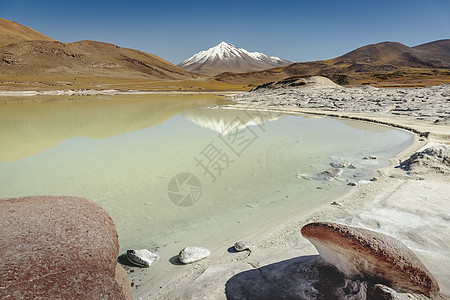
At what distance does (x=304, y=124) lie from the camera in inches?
588

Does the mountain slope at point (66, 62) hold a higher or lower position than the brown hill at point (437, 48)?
lower

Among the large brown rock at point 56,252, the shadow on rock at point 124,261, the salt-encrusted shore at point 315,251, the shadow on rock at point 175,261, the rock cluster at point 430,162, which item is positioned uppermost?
the large brown rock at point 56,252

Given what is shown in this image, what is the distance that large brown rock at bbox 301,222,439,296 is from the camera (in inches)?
87.7

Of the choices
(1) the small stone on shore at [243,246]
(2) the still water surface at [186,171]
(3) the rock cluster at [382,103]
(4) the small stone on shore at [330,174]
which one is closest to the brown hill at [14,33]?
(3) the rock cluster at [382,103]

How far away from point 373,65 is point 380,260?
10506 cm

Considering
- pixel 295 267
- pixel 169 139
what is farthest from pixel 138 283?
pixel 169 139

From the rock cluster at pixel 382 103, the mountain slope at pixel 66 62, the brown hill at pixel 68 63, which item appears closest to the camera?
the rock cluster at pixel 382 103

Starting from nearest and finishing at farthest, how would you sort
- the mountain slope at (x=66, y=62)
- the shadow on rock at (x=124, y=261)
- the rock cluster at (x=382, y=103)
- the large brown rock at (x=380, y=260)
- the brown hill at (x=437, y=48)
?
the large brown rock at (x=380, y=260)
the shadow on rock at (x=124, y=261)
the rock cluster at (x=382, y=103)
the mountain slope at (x=66, y=62)
the brown hill at (x=437, y=48)

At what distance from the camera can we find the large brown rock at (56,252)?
5.65 ft

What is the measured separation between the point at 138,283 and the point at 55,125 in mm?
13642

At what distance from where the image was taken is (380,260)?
2229 mm

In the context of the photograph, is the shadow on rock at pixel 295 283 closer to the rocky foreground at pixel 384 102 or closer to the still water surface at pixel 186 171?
the still water surface at pixel 186 171

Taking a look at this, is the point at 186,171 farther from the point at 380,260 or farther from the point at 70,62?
the point at 70,62

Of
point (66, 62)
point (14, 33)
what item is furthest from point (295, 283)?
point (14, 33)
